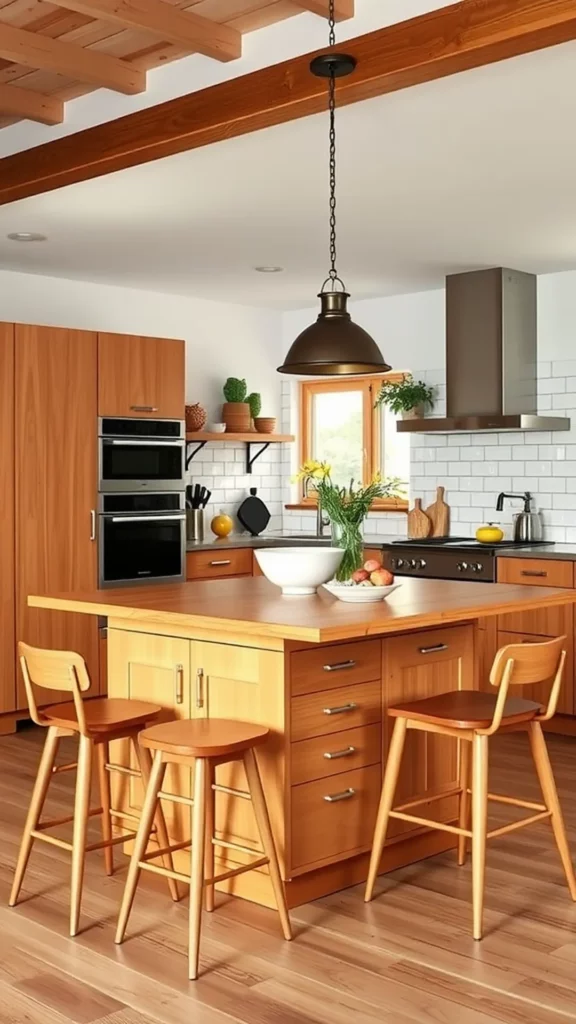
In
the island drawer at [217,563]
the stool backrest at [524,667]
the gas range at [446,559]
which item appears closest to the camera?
the stool backrest at [524,667]

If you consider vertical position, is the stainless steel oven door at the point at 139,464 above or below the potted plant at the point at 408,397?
below

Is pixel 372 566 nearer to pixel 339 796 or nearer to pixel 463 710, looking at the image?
pixel 463 710

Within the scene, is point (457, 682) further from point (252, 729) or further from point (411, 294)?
point (411, 294)

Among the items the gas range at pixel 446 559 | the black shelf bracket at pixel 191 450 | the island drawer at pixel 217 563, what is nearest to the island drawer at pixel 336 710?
the gas range at pixel 446 559

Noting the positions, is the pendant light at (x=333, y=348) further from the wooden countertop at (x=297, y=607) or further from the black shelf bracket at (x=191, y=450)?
the black shelf bracket at (x=191, y=450)

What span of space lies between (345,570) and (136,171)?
5.76ft

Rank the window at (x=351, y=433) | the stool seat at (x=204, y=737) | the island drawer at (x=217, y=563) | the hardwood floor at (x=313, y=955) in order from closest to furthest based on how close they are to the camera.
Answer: the hardwood floor at (x=313, y=955) → the stool seat at (x=204, y=737) → the island drawer at (x=217, y=563) → the window at (x=351, y=433)

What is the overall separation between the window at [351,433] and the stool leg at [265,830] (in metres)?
4.49

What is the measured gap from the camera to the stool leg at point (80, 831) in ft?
11.1

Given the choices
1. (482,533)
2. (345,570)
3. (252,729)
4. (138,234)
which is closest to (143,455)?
(138,234)

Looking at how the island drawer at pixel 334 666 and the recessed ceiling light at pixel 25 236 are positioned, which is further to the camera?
the recessed ceiling light at pixel 25 236

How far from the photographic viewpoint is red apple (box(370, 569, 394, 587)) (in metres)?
3.90

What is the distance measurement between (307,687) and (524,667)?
655mm

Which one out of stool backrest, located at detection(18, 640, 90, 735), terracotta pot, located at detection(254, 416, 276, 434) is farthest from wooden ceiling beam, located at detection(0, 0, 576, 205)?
terracotta pot, located at detection(254, 416, 276, 434)
